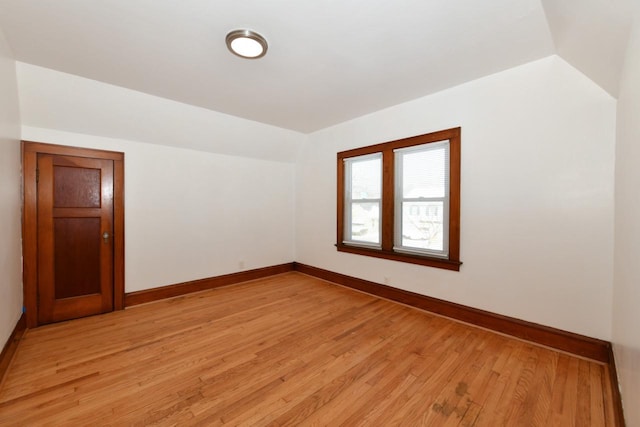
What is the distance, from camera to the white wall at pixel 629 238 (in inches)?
51.3

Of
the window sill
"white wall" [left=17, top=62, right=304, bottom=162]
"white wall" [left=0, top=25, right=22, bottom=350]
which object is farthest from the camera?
the window sill

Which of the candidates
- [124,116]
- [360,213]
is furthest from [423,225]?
[124,116]

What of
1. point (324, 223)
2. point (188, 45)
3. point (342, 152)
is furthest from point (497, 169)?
point (188, 45)

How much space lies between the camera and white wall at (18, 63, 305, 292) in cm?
283

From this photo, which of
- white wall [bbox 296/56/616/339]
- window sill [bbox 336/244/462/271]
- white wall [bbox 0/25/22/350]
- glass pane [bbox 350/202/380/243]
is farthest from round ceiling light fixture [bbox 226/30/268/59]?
window sill [bbox 336/244/462/271]

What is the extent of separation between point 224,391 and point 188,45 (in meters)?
2.73

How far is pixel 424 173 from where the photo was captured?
130 inches

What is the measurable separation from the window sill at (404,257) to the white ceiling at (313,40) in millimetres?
2018

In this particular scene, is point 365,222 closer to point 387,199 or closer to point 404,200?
point 387,199

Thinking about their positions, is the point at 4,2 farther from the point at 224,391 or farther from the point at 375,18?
the point at 224,391

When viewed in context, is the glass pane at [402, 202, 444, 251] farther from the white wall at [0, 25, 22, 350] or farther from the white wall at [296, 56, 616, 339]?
the white wall at [0, 25, 22, 350]

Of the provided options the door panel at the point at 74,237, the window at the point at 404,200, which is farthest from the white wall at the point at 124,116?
the window at the point at 404,200

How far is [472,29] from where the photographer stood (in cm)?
197

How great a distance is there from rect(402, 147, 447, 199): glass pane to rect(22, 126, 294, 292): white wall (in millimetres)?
2548
